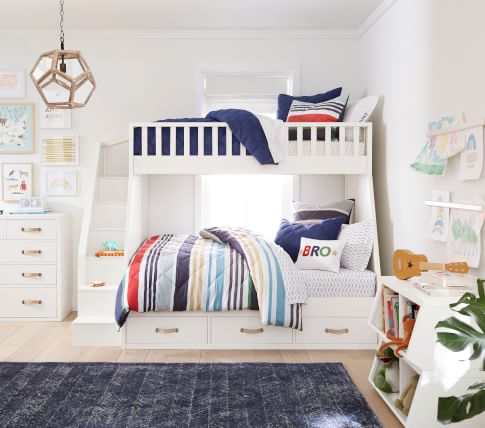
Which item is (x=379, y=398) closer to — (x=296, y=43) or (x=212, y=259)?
(x=212, y=259)

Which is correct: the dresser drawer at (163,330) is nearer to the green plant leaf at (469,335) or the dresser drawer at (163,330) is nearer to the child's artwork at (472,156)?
the child's artwork at (472,156)

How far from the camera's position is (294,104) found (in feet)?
13.8

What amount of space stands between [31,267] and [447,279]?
3102 mm

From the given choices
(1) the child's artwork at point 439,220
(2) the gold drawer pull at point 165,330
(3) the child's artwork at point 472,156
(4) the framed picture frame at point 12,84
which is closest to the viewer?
(3) the child's artwork at point 472,156

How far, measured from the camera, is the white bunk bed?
134 inches

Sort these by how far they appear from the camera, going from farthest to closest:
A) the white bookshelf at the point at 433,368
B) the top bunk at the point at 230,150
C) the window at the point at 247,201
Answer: the window at the point at 247,201 → the top bunk at the point at 230,150 → the white bookshelf at the point at 433,368

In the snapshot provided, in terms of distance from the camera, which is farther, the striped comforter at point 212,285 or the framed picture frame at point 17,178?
the framed picture frame at point 17,178

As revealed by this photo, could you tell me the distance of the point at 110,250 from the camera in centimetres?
388

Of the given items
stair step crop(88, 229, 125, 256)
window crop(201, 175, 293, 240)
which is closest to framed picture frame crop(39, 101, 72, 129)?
stair step crop(88, 229, 125, 256)

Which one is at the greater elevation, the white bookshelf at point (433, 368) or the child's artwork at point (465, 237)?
the child's artwork at point (465, 237)

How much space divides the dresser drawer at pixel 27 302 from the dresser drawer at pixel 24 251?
224mm

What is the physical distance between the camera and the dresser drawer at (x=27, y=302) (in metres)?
4.14

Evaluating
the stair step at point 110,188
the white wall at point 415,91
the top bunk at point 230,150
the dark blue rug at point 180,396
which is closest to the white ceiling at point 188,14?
the white wall at point 415,91

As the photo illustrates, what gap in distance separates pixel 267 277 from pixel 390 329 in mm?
863
